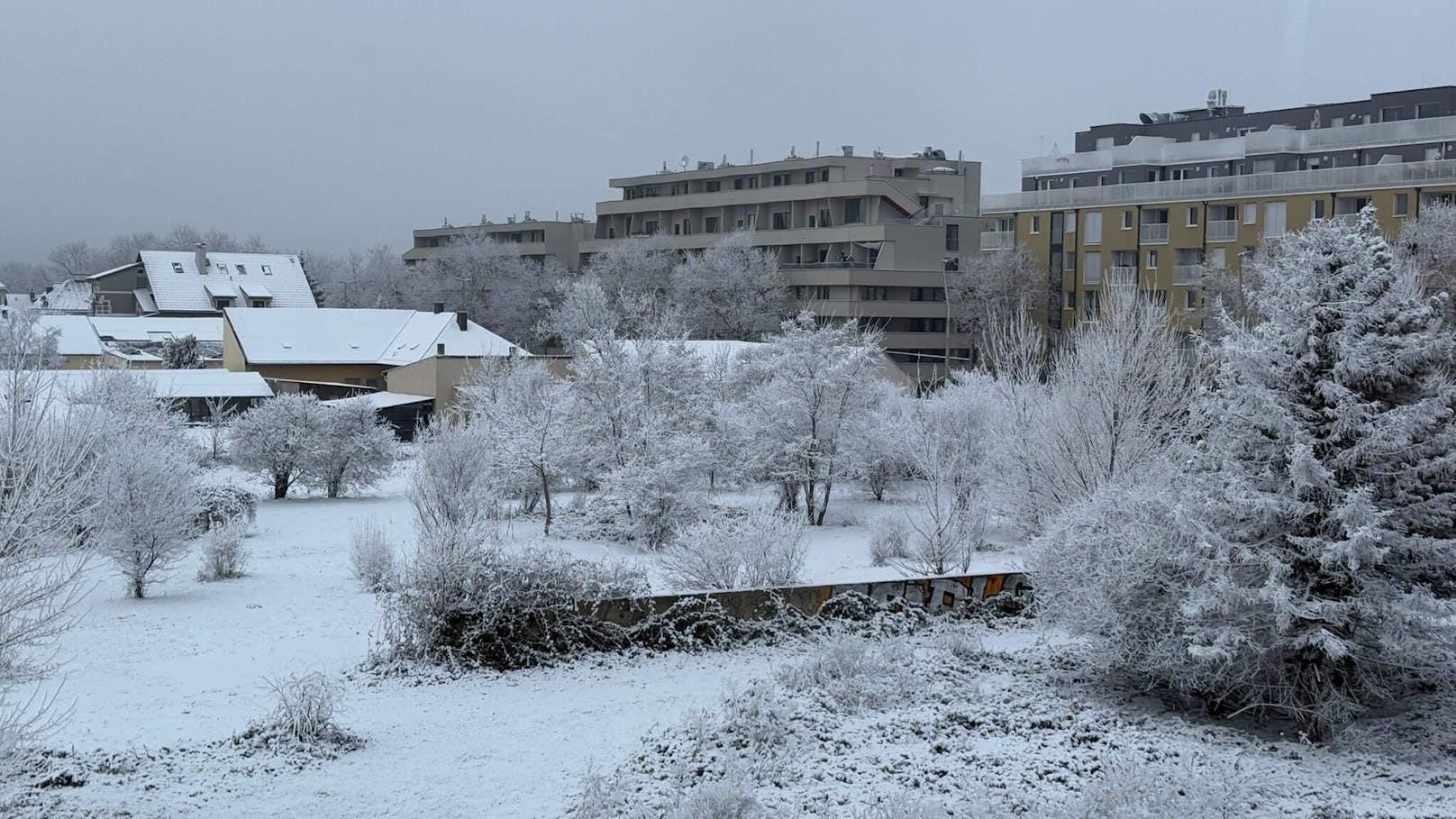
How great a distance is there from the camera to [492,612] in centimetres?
1492

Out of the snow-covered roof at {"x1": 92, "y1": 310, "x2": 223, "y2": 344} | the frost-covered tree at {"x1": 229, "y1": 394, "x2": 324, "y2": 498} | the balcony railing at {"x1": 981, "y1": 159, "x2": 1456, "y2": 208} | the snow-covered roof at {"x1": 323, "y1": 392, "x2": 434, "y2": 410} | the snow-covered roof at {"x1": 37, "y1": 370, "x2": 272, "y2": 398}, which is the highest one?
the balcony railing at {"x1": 981, "y1": 159, "x2": 1456, "y2": 208}

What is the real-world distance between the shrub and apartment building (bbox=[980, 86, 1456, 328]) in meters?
23.8

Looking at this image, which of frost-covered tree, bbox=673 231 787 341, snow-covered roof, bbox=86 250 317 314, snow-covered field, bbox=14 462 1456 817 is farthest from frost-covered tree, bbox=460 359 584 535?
snow-covered roof, bbox=86 250 317 314

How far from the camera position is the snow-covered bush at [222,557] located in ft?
69.5

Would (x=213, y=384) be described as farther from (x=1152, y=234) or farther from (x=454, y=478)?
(x=1152, y=234)

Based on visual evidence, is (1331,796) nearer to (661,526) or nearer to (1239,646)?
(1239,646)

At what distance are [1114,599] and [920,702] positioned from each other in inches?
94.7

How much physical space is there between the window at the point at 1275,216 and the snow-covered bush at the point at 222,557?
4127cm

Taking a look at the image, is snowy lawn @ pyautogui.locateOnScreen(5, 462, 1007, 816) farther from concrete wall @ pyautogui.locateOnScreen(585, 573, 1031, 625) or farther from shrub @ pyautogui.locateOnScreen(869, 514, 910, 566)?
shrub @ pyautogui.locateOnScreen(869, 514, 910, 566)

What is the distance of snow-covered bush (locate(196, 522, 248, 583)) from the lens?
21.2 m

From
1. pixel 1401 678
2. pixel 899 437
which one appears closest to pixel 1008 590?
pixel 1401 678

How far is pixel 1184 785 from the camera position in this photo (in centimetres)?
1005

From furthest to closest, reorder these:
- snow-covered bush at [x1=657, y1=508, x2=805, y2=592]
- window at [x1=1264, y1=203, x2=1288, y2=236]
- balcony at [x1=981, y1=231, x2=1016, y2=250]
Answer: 1. balcony at [x1=981, y1=231, x2=1016, y2=250]
2. window at [x1=1264, y1=203, x2=1288, y2=236]
3. snow-covered bush at [x1=657, y1=508, x2=805, y2=592]

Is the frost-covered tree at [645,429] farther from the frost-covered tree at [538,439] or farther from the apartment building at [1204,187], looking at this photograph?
the apartment building at [1204,187]
